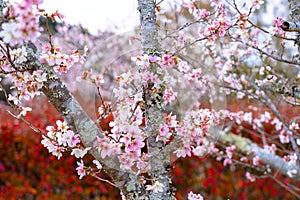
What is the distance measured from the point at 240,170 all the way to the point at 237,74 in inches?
70.4

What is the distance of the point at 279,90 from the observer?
1890mm

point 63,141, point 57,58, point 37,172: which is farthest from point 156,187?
point 37,172

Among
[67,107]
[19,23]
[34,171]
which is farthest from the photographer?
[34,171]

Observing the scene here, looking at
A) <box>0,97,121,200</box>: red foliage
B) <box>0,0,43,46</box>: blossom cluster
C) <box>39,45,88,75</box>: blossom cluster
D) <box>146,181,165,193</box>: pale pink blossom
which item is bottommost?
<box>146,181,165,193</box>: pale pink blossom

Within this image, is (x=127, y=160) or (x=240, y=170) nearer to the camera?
(x=127, y=160)

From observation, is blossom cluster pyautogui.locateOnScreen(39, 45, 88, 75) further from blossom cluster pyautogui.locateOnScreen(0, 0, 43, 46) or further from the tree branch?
blossom cluster pyautogui.locateOnScreen(0, 0, 43, 46)

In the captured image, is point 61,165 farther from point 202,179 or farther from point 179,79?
point 179,79

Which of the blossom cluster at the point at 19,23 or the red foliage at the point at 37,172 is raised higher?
the red foliage at the point at 37,172

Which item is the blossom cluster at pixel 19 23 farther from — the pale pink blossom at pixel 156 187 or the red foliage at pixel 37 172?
the red foliage at pixel 37 172

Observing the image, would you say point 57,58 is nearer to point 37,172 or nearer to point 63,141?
point 63,141

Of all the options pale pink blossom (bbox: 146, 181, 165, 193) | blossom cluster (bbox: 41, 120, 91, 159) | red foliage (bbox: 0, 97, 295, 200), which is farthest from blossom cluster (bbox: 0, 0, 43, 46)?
red foliage (bbox: 0, 97, 295, 200)

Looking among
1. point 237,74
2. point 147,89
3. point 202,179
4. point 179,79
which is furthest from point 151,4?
point 202,179

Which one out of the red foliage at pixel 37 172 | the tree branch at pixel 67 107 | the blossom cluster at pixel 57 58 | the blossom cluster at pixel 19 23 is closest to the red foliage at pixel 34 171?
the red foliage at pixel 37 172

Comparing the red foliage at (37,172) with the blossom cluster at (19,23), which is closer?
the blossom cluster at (19,23)
